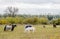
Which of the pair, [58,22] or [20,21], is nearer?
[58,22]

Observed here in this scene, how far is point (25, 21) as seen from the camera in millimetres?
72938

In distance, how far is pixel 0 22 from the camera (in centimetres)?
6906

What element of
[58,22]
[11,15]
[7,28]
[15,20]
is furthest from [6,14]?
[7,28]

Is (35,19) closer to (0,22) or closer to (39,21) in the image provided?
(39,21)

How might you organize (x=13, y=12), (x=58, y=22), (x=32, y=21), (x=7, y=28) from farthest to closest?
1. (x=13, y=12)
2. (x=32, y=21)
3. (x=58, y=22)
4. (x=7, y=28)

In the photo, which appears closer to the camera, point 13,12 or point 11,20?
point 11,20

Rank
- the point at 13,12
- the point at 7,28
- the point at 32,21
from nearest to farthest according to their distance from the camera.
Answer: the point at 7,28 → the point at 32,21 → the point at 13,12

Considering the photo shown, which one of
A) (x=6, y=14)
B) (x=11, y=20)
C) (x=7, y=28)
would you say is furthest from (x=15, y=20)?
(x=7, y=28)

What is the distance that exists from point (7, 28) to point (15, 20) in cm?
4347

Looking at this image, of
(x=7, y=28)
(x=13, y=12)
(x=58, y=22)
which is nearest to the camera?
(x=7, y=28)

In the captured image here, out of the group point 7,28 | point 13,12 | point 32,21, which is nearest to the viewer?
point 7,28

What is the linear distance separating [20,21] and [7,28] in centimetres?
4293

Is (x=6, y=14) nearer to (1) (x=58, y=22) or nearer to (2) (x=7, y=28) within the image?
(1) (x=58, y=22)

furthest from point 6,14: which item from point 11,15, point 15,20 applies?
point 15,20
